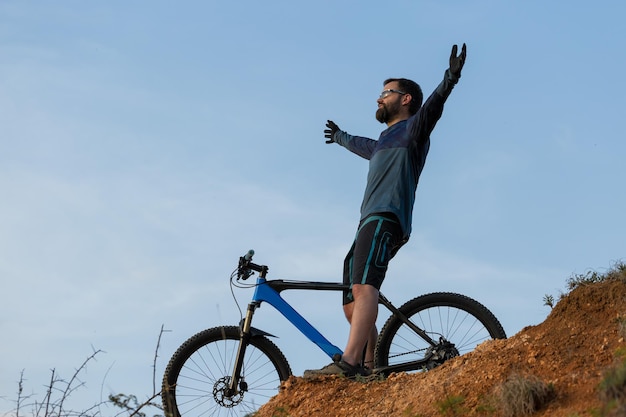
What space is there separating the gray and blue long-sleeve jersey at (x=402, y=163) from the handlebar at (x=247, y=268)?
106 centimetres

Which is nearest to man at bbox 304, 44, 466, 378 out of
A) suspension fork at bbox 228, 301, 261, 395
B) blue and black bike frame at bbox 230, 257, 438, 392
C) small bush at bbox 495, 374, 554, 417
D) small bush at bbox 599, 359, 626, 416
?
blue and black bike frame at bbox 230, 257, 438, 392

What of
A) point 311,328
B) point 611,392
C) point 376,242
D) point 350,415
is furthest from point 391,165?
point 611,392

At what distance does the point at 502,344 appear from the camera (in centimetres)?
780

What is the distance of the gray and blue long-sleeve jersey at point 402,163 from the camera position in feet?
27.0

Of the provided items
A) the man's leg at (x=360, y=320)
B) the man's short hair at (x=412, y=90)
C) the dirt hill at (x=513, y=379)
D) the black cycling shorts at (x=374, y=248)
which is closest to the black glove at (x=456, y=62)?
the man's short hair at (x=412, y=90)

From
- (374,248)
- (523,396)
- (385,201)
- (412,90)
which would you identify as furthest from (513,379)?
(412,90)

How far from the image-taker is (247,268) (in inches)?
338

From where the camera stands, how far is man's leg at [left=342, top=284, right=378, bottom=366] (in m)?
7.96

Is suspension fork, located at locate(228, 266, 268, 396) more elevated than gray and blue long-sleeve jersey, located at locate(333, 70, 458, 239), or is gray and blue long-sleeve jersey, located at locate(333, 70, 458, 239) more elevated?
gray and blue long-sleeve jersey, located at locate(333, 70, 458, 239)

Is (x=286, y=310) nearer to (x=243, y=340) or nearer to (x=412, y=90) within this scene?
(x=243, y=340)

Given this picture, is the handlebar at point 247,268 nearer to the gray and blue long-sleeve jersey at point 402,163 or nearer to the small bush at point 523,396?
the gray and blue long-sleeve jersey at point 402,163

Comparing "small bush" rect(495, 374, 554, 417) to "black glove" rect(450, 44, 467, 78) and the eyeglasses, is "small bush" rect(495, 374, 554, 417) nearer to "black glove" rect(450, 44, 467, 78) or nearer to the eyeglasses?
"black glove" rect(450, 44, 467, 78)

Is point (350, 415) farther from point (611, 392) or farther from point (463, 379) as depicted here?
point (611, 392)

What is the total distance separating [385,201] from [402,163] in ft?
1.33
